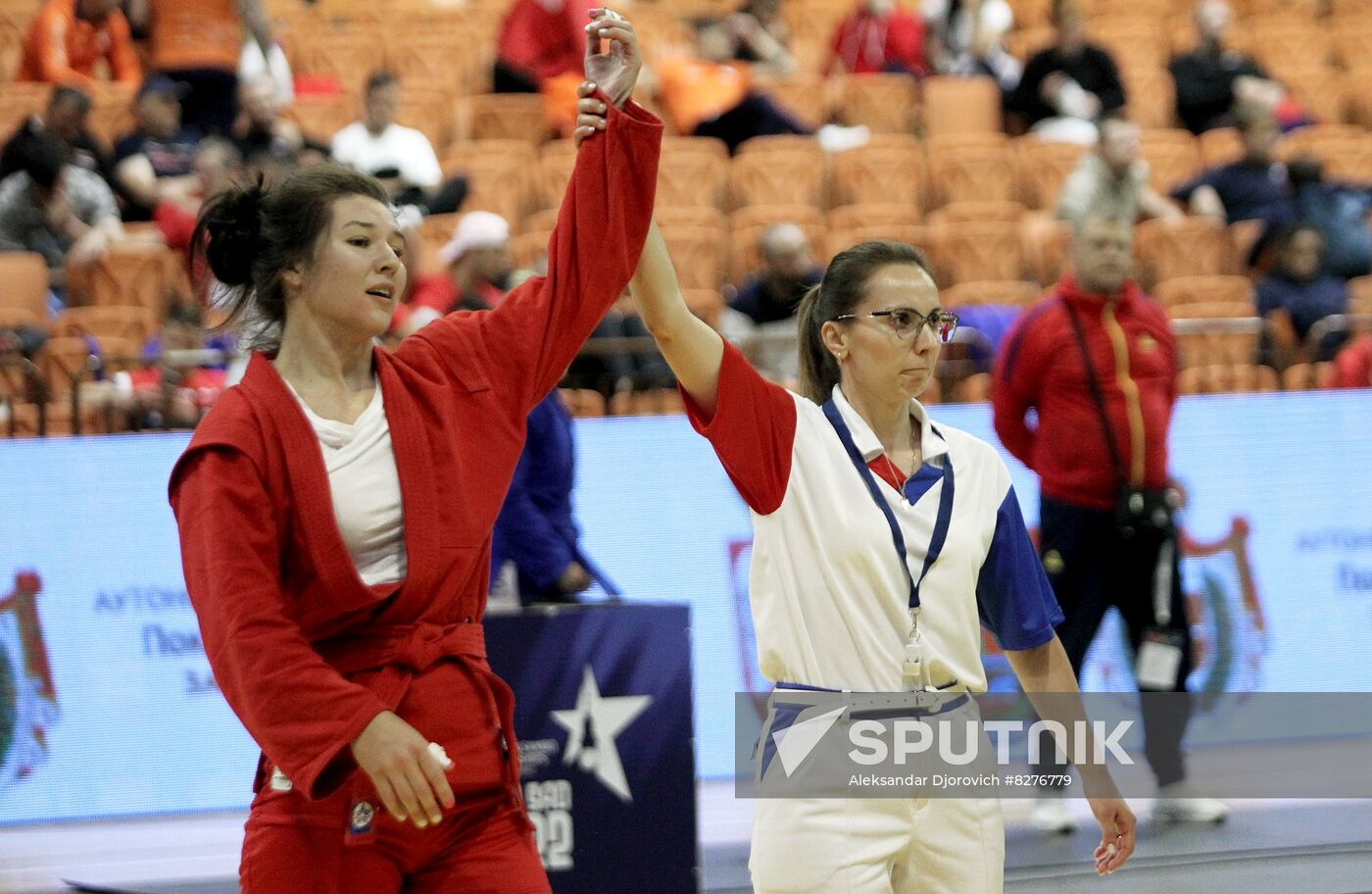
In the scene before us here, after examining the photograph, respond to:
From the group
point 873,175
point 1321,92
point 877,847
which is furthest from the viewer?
point 1321,92

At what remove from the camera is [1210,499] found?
6883 millimetres

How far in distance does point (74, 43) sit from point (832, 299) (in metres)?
9.21

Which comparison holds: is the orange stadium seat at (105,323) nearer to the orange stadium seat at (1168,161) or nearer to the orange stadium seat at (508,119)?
the orange stadium seat at (508,119)

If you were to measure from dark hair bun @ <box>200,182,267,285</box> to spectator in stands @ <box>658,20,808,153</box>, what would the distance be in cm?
836

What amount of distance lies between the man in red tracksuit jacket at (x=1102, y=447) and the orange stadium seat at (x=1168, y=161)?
5.47 meters

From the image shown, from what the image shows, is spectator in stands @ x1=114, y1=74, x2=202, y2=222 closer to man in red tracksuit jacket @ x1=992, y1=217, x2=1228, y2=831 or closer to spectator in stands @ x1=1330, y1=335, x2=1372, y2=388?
man in red tracksuit jacket @ x1=992, y1=217, x2=1228, y2=831

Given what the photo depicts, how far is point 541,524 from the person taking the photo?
4.96 m

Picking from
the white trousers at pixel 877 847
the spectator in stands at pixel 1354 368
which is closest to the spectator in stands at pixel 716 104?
the spectator in stands at pixel 1354 368

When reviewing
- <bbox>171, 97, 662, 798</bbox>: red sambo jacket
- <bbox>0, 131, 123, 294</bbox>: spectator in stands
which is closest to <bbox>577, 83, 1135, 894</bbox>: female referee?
<bbox>171, 97, 662, 798</bbox>: red sambo jacket

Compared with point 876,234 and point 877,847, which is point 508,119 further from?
point 877,847

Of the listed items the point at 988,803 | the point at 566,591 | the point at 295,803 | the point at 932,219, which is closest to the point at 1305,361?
the point at 932,219

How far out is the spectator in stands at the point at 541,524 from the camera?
16.3ft

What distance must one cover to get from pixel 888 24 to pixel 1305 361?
4.93 m

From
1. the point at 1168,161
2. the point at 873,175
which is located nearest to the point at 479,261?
the point at 873,175
